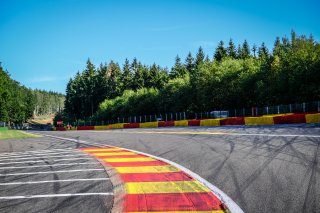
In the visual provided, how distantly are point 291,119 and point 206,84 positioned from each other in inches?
1523

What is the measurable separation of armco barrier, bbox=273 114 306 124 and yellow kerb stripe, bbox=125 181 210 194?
18667 mm

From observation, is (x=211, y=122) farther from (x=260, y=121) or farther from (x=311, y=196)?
(x=311, y=196)

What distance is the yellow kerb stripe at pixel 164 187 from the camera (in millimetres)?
5344

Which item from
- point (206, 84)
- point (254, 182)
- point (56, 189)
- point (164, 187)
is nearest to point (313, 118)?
point (254, 182)

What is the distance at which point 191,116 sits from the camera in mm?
49562

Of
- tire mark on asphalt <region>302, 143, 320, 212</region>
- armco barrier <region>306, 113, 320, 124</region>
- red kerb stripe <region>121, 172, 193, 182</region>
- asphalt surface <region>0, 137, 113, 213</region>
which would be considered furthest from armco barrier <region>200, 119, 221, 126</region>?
tire mark on asphalt <region>302, 143, 320, 212</region>

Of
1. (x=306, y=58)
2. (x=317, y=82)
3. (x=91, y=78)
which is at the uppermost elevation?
(x=91, y=78)

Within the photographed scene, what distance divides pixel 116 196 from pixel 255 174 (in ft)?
9.06

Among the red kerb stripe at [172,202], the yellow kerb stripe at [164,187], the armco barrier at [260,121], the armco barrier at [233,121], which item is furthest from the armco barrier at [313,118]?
the red kerb stripe at [172,202]

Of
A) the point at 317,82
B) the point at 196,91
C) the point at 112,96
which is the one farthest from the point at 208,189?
the point at 112,96

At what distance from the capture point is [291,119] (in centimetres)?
2300

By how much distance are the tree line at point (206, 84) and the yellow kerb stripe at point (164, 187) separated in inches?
1491

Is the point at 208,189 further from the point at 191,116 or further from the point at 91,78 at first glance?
the point at 91,78

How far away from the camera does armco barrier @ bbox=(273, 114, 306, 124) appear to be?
2223 cm
